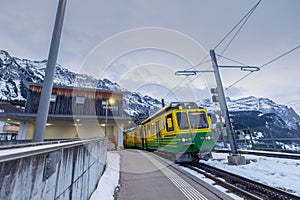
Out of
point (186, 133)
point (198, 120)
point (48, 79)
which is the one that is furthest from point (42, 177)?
point (198, 120)

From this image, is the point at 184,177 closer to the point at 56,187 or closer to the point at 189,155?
the point at 189,155

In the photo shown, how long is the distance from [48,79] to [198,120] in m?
6.83

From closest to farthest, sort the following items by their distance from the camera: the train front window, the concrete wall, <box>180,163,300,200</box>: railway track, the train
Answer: the concrete wall
<box>180,163,300,200</box>: railway track
the train
the train front window

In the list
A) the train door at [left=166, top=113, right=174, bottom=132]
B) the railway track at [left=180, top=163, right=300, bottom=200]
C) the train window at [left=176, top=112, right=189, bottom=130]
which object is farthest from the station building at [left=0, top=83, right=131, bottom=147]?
the railway track at [left=180, top=163, right=300, bottom=200]

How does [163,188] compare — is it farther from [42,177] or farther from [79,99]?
[79,99]

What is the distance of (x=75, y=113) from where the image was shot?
15703 millimetres

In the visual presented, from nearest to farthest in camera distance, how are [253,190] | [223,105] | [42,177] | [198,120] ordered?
1. [42,177]
2. [253,190]
3. [198,120]
4. [223,105]

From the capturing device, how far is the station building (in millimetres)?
15539

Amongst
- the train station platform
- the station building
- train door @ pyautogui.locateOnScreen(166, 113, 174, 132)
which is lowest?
the train station platform

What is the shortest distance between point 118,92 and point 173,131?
498 inches

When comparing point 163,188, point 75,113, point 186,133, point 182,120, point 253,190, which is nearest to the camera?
point 253,190

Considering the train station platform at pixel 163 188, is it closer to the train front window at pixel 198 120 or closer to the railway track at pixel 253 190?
the railway track at pixel 253 190

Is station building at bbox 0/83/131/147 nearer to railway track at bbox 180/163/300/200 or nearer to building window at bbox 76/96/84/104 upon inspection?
building window at bbox 76/96/84/104

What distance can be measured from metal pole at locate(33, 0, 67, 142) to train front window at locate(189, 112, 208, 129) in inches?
252
